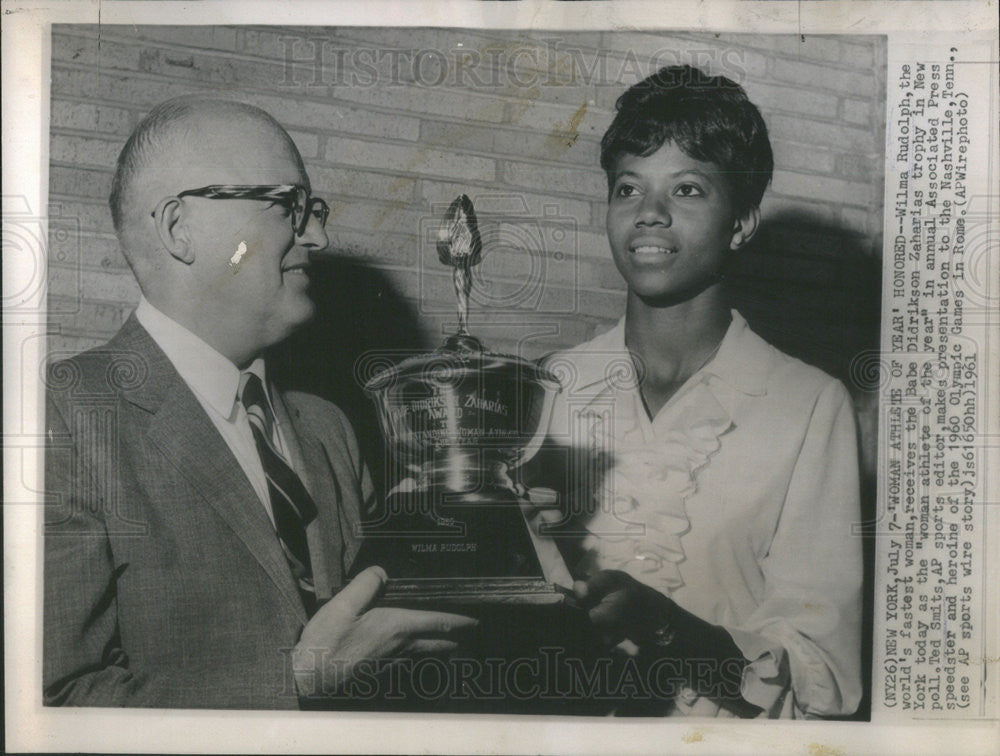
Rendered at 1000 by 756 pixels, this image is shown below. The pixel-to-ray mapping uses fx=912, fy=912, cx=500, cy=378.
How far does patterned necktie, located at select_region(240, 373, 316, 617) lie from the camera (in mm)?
A: 1527

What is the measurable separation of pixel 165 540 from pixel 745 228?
111cm

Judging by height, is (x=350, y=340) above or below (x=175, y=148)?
below

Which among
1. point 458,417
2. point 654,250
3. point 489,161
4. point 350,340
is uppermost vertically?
point 489,161

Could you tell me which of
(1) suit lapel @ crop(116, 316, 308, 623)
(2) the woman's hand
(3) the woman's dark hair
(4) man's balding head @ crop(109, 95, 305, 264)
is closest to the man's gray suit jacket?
(1) suit lapel @ crop(116, 316, 308, 623)

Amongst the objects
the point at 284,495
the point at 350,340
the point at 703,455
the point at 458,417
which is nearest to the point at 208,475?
the point at 284,495

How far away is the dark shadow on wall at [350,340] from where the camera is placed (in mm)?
1555

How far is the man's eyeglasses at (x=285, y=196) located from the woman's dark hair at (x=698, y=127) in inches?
19.5

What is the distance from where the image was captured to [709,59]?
5.13 ft

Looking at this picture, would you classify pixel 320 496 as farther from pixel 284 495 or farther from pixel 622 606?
pixel 622 606

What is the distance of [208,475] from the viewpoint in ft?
4.99

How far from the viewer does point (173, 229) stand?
1.55 meters

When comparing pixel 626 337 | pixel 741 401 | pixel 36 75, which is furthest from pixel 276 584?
pixel 36 75

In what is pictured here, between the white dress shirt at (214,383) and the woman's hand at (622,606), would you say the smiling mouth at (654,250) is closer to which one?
the woman's hand at (622,606)

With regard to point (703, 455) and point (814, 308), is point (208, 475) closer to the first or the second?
A: point (703, 455)
